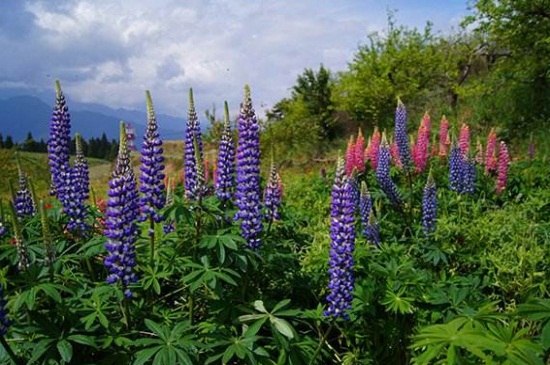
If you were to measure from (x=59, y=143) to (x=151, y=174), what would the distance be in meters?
1.03

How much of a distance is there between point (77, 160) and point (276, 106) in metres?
30.8

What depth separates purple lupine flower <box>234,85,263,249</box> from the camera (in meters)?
3.45

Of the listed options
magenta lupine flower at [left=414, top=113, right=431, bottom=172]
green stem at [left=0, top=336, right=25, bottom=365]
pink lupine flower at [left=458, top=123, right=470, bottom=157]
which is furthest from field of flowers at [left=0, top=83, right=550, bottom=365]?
magenta lupine flower at [left=414, top=113, right=431, bottom=172]

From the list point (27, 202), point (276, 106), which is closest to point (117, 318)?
point (27, 202)

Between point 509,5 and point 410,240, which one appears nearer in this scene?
point 410,240

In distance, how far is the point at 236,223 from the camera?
3623mm

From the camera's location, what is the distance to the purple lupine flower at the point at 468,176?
19.7 feet

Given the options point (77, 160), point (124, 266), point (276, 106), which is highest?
point (276, 106)

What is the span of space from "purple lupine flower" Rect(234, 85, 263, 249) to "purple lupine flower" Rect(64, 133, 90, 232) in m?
1.16

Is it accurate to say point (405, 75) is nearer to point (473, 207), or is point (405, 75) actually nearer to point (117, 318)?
point (473, 207)

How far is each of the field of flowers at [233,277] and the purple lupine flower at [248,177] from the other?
0.03 feet

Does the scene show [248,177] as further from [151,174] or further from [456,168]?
[456,168]

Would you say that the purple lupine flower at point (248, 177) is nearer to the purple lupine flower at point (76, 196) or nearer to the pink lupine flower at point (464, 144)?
the purple lupine flower at point (76, 196)

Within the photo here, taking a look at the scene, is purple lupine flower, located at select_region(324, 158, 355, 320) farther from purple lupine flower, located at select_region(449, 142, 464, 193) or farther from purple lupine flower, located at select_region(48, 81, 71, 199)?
purple lupine flower, located at select_region(449, 142, 464, 193)
